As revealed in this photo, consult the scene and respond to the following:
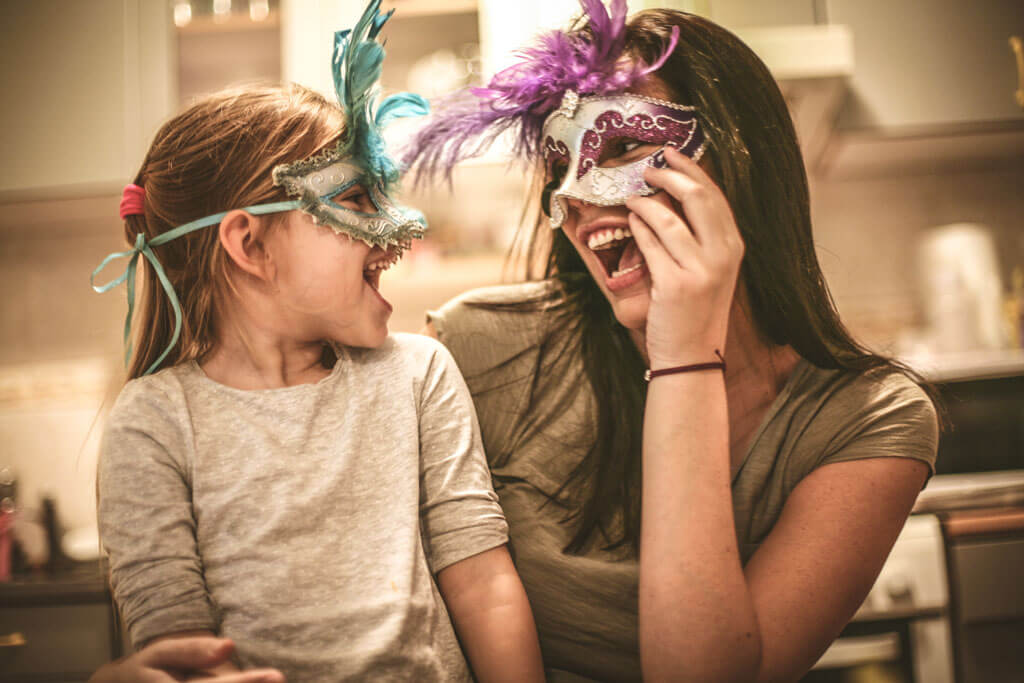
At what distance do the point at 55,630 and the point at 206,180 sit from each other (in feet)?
3.94

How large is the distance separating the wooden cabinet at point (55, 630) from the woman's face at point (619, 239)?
4.24 feet

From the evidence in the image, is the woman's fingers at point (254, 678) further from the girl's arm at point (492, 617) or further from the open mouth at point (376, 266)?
the open mouth at point (376, 266)

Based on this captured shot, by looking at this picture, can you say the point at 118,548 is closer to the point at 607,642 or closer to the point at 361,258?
the point at 361,258

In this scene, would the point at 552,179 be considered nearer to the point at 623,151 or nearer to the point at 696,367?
the point at 623,151

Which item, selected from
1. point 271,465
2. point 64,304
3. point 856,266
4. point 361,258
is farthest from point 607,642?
point 64,304

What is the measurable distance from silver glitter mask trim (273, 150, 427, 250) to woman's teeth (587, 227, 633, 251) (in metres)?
0.23

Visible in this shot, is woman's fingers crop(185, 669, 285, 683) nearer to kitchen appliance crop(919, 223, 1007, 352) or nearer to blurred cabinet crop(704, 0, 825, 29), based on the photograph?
blurred cabinet crop(704, 0, 825, 29)

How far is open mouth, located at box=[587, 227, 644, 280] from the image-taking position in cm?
86

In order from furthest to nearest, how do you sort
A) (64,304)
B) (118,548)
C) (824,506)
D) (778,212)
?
(64,304) → (778,212) → (824,506) → (118,548)

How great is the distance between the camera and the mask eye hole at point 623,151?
0.84m

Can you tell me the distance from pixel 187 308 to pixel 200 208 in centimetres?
12

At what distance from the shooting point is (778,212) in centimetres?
88

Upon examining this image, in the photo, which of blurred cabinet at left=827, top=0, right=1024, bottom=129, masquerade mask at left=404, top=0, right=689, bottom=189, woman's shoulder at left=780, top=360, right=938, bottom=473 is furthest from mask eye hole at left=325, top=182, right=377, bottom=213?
blurred cabinet at left=827, top=0, right=1024, bottom=129

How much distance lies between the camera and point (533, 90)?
2.83ft
